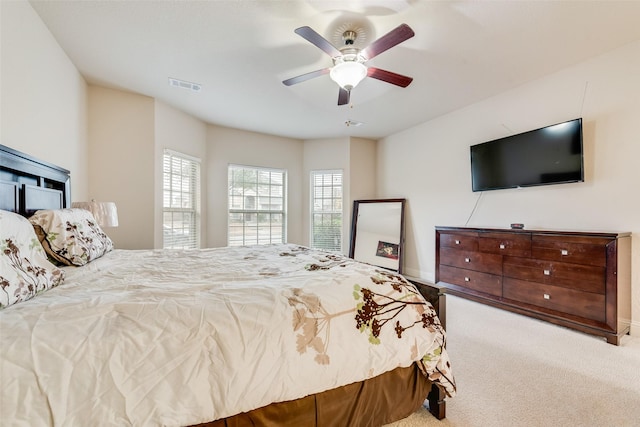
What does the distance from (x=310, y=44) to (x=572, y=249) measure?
3.08 metres

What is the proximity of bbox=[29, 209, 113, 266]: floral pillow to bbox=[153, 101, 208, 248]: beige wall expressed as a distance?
1822 mm

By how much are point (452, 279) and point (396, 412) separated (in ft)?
8.70

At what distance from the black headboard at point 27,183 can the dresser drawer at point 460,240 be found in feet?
13.7

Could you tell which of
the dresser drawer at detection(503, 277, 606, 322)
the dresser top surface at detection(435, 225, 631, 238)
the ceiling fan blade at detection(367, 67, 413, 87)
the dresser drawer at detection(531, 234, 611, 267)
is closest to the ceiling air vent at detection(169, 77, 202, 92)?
the ceiling fan blade at detection(367, 67, 413, 87)

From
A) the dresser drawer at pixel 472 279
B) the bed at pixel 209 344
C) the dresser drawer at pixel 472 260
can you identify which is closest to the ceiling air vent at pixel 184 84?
the bed at pixel 209 344

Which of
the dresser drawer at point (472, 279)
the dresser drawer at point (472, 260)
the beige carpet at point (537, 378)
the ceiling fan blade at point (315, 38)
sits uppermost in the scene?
the ceiling fan blade at point (315, 38)

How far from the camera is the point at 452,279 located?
3.51 metres

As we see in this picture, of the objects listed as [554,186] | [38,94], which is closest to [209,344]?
[38,94]

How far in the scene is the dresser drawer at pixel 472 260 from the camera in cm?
303

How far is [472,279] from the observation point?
3.27 meters

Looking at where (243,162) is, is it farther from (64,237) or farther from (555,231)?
(555,231)

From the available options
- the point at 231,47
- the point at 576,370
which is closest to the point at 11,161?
the point at 231,47

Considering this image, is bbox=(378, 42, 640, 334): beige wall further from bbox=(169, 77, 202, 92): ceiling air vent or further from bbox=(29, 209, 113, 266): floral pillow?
bbox=(29, 209, 113, 266): floral pillow

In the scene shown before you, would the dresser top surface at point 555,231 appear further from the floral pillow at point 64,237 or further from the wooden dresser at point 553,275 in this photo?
the floral pillow at point 64,237
